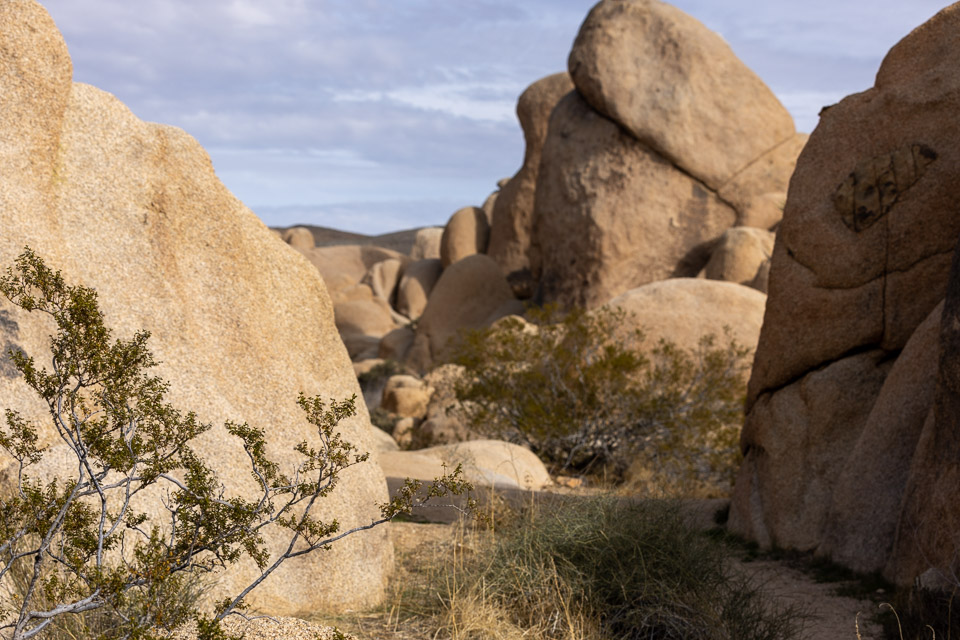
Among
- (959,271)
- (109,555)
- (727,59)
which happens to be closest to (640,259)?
(727,59)

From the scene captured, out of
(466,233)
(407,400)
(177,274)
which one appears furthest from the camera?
(466,233)

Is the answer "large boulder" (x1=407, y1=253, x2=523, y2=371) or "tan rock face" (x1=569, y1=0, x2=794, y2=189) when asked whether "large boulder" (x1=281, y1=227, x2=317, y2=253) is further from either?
"tan rock face" (x1=569, y1=0, x2=794, y2=189)

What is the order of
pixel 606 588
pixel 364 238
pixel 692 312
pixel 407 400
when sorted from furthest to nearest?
pixel 364 238
pixel 407 400
pixel 692 312
pixel 606 588

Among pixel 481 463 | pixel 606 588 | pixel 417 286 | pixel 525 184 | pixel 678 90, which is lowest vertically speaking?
pixel 481 463

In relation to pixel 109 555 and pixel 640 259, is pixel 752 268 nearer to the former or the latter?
pixel 640 259

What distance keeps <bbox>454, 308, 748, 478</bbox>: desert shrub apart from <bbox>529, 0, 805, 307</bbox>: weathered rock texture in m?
6.03

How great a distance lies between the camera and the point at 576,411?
1153cm

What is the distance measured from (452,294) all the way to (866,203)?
49.9ft

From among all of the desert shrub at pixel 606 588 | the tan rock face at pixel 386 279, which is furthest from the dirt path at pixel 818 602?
the tan rock face at pixel 386 279

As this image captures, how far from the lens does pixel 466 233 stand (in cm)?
2627

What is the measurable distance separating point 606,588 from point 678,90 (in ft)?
47.6

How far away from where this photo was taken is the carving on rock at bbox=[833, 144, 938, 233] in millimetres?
6516

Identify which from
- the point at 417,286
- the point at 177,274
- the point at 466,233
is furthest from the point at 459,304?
the point at 177,274

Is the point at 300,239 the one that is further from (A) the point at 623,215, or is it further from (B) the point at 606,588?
(B) the point at 606,588
